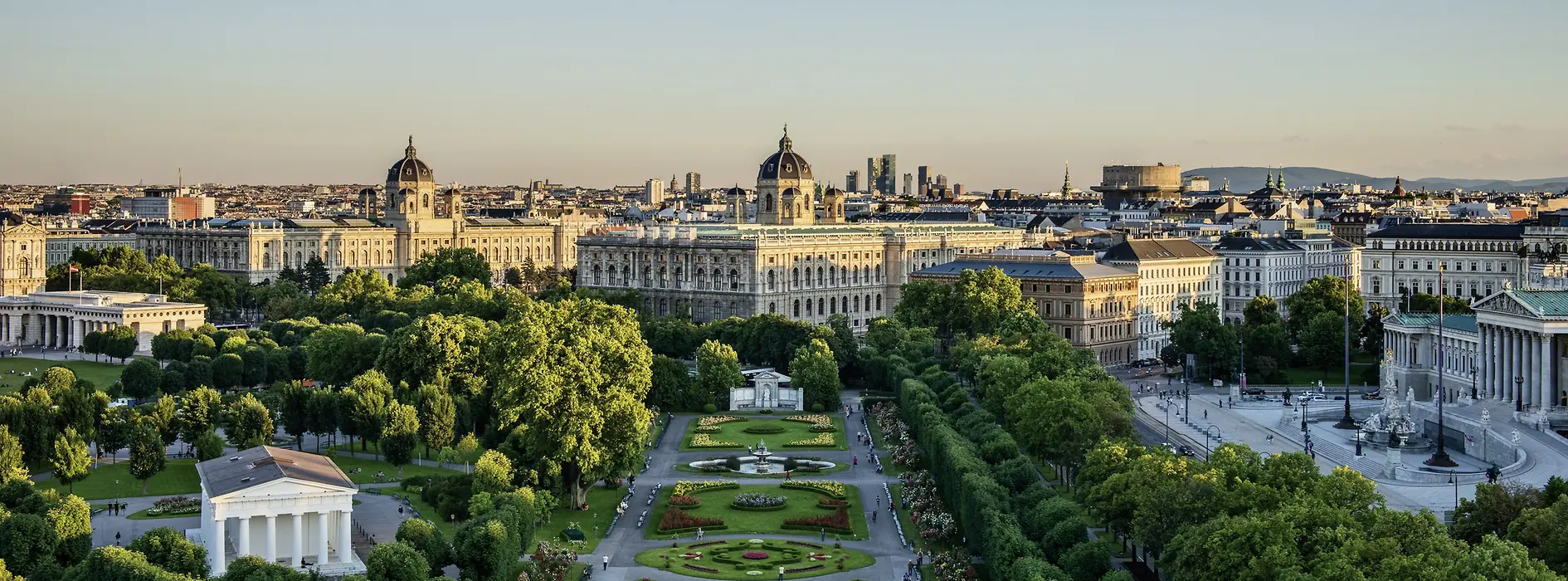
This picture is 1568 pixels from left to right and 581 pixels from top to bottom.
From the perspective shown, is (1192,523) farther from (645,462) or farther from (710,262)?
(710,262)

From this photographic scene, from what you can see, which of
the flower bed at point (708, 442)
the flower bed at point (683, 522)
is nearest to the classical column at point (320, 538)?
the flower bed at point (683, 522)

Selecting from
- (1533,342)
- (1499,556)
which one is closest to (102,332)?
(1533,342)

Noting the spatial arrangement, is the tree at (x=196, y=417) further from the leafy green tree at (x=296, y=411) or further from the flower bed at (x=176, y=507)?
the flower bed at (x=176, y=507)

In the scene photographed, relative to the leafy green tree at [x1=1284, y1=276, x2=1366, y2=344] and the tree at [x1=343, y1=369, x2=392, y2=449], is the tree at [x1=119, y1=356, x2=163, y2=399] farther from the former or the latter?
the leafy green tree at [x1=1284, y1=276, x2=1366, y2=344]

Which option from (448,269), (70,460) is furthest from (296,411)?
(448,269)

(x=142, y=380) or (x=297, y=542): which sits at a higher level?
(x=142, y=380)

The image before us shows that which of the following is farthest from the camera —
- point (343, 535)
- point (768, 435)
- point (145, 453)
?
point (768, 435)

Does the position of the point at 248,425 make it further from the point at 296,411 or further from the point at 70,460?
the point at 70,460
